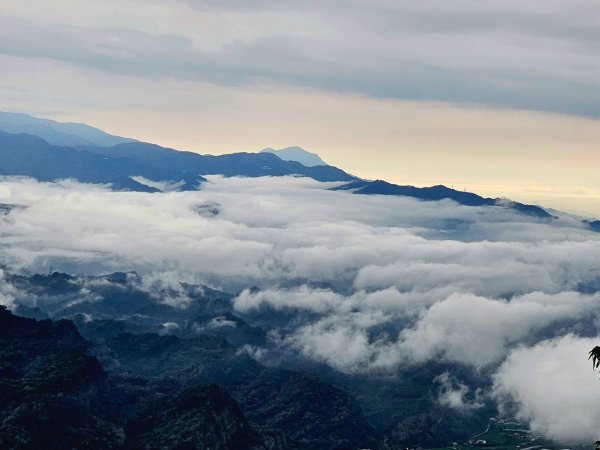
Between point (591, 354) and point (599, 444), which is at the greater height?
point (591, 354)
